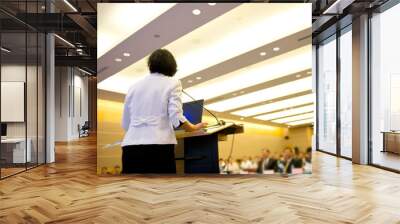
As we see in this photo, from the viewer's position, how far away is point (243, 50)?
5.40 meters

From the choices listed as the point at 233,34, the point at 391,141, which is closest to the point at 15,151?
the point at 233,34

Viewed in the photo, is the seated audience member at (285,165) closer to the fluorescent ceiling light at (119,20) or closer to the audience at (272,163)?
the audience at (272,163)

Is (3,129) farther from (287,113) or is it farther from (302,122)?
(302,122)

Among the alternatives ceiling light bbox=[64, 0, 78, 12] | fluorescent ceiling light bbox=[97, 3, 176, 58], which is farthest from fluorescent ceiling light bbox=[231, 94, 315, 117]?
ceiling light bbox=[64, 0, 78, 12]

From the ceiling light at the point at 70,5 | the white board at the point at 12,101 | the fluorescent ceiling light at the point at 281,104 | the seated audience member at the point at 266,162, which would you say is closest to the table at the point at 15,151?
the white board at the point at 12,101

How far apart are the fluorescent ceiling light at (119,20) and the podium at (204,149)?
1.81 meters

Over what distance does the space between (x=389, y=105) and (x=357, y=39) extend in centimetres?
144

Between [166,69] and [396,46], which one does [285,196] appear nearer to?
[166,69]

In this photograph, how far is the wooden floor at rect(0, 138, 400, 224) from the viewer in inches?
126

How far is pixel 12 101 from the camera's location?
5.66 m

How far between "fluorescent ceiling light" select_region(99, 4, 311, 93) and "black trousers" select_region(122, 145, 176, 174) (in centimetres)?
333

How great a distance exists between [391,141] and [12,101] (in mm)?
5783

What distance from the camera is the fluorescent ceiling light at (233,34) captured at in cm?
532

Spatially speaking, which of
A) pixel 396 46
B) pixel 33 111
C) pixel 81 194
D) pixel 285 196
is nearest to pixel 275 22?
pixel 396 46
